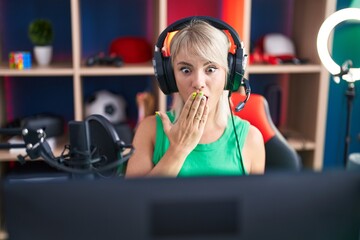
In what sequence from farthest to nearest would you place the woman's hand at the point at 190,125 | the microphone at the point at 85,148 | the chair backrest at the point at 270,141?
the chair backrest at the point at 270,141 → the woman's hand at the point at 190,125 → the microphone at the point at 85,148

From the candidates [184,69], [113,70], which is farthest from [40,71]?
[184,69]

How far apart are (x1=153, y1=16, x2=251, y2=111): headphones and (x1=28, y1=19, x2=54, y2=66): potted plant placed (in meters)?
1.31

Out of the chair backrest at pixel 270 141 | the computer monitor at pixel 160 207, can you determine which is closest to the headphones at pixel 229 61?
the chair backrest at pixel 270 141

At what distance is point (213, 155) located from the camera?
1307 mm

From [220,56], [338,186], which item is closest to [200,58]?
[220,56]

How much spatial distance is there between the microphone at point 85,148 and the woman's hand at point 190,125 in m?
0.36

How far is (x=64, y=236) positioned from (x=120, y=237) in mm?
66

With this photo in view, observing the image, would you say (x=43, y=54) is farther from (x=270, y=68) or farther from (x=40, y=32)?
(x=270, y=68)

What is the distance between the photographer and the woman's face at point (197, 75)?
4.02ft

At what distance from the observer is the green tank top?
1271 mm

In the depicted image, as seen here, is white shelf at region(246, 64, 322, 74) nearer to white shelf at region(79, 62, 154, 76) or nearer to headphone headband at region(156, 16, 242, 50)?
white shelf at region(79, 62, 154, 76)

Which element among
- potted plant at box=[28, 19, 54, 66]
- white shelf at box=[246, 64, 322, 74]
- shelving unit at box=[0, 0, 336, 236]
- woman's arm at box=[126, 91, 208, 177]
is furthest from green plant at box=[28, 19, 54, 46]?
woman's arm at box=[126, 91, 208, 177]

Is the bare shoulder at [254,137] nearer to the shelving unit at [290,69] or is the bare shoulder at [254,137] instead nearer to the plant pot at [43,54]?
the shelving unit at [290,69]

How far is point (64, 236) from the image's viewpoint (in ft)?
1.79
